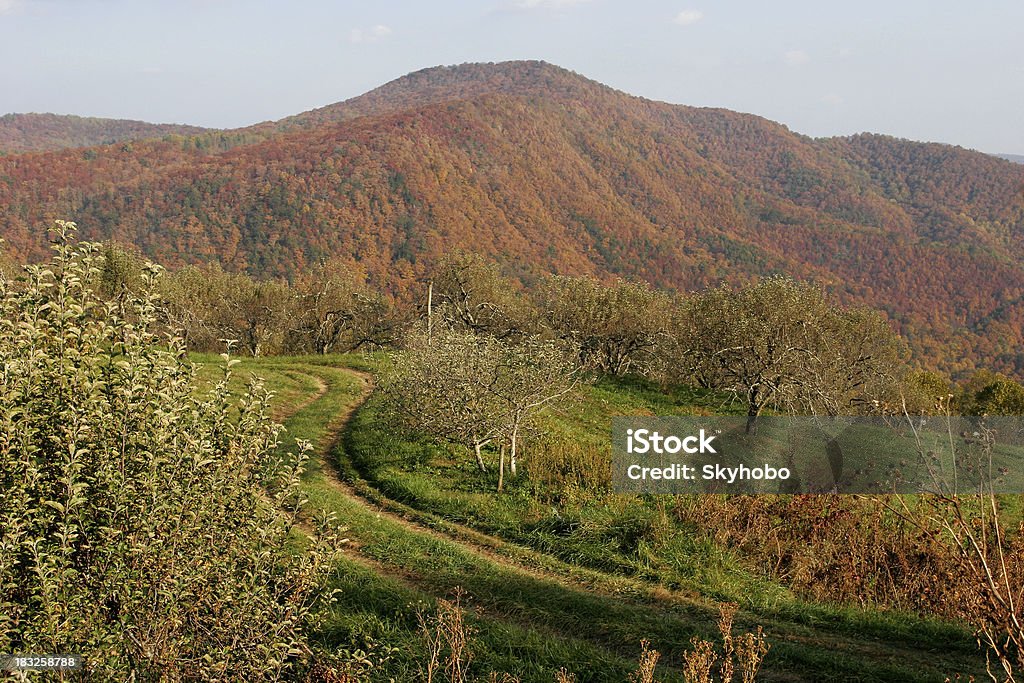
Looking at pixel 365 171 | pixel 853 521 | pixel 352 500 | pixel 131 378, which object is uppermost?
pixel 365 171

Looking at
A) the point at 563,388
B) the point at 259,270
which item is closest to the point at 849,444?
the point at 563,388

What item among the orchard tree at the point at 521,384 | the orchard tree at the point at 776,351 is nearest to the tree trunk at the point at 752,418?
the orchard tree at the point at 776,351

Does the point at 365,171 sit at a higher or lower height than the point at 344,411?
higher

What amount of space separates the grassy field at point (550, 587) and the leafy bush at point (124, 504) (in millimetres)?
1513

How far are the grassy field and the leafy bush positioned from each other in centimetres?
151

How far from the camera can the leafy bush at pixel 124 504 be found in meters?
4.93

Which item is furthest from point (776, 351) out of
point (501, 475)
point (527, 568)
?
point (527, 568)

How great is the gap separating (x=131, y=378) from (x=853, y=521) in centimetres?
1565

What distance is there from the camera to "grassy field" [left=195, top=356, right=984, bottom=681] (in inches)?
380

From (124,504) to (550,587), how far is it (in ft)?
29.3

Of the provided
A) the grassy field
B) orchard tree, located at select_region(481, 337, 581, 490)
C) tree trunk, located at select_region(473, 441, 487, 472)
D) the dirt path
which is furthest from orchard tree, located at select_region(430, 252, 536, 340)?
the dirt path

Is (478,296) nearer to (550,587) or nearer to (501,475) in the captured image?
(501,475)

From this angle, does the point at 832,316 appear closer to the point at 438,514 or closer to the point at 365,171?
the point at 438,514

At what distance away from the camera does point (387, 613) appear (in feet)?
36.0
